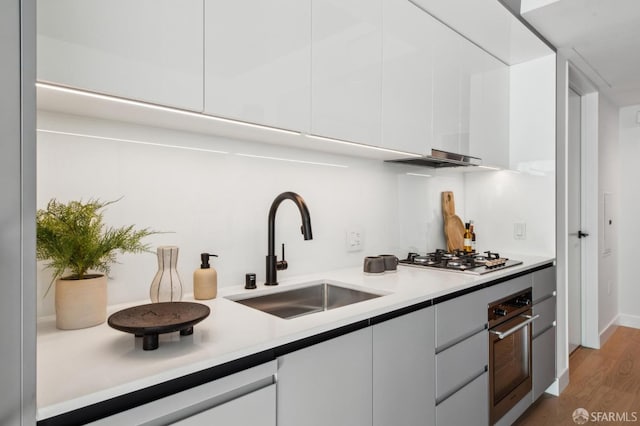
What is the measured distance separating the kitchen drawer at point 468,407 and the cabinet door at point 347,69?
1.20m

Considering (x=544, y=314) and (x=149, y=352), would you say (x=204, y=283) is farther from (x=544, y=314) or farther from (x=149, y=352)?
(x=544, y=314)

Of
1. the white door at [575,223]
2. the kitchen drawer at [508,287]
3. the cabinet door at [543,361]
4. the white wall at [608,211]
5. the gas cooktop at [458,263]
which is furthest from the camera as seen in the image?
the white wall at [608,211]

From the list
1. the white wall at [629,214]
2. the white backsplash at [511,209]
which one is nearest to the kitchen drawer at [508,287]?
the white backsplash at [511,209]

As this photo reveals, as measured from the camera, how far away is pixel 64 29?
92cm

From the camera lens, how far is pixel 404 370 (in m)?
1.45

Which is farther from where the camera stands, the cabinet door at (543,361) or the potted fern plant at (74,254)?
the cabinet door at (543,361)

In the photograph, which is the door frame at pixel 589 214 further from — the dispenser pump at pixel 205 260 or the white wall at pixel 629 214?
the dispenser pump at pixel 205 260

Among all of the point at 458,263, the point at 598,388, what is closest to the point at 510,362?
the point at 458,263

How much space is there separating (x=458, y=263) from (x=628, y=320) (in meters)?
3.58

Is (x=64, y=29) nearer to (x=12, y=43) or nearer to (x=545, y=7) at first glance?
(x=12, y=43)

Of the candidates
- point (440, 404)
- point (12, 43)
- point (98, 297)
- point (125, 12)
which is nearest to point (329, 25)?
point (125, 12)

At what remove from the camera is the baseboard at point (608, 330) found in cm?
383

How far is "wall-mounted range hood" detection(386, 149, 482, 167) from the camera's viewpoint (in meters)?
2.12

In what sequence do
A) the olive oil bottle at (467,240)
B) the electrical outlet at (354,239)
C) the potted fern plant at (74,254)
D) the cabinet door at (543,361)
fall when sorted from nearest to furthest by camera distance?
the potted fern plant at (74,254), the electrical outlet at (354,239), the cabinet door at (543,361), the olive oil bottle at (467,240)
